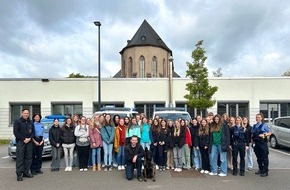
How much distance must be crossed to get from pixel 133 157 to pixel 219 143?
252 centimetres

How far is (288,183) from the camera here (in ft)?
25.1

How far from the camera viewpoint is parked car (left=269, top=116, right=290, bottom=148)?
13.6 metres

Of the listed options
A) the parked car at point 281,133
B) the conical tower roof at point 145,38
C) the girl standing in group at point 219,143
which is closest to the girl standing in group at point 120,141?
the girl standing in group at point 219,143

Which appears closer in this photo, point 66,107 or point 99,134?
point 99,134

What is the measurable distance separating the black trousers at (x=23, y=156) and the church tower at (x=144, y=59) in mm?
36760

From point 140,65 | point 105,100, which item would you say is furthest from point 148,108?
point 140,65

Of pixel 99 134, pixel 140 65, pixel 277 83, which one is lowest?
pixel 99 134

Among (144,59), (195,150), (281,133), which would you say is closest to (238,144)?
(195,150)

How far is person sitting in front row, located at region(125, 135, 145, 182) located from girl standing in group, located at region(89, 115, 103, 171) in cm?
137

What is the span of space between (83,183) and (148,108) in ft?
49.4

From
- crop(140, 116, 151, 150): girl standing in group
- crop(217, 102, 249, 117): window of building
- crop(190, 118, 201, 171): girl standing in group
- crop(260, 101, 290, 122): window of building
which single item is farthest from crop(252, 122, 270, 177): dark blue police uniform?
crop(260, 101, 290, 122): window of building

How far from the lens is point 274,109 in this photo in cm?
2239

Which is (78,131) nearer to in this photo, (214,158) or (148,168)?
(148,168)

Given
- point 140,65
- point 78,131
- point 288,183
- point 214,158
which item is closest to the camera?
point 288,183
